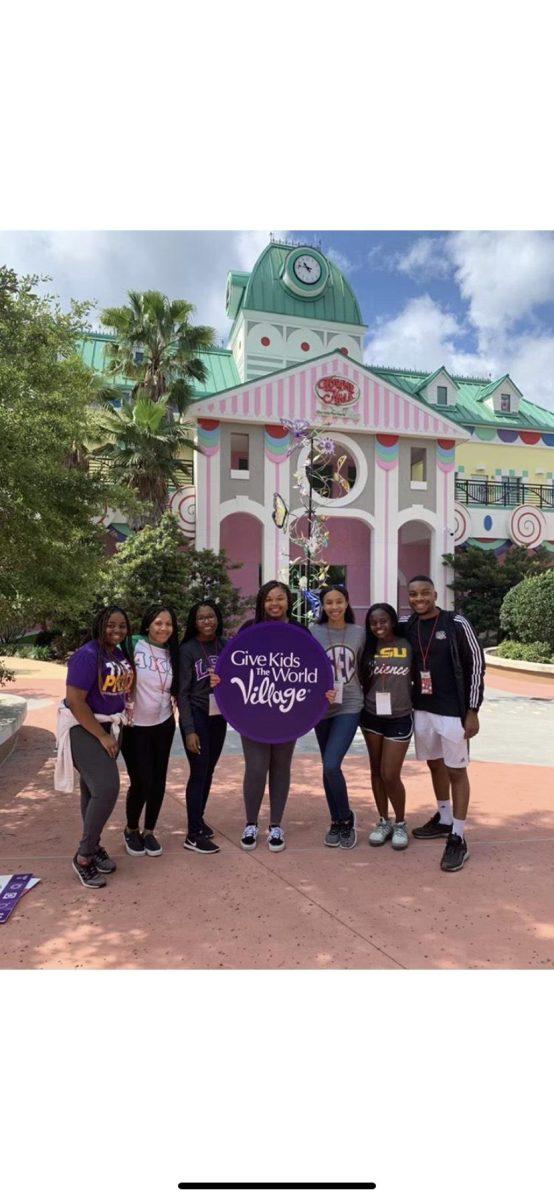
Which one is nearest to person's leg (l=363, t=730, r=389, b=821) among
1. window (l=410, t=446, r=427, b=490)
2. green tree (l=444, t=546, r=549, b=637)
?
green tree (l=444, t=546, r=549, b=637)

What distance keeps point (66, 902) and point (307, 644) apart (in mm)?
2021

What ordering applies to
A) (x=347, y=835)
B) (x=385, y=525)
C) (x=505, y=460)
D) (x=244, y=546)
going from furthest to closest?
(x=505, y=460) → (x=244, y=546) → (x=385, y=525) → (x=347, y=835)

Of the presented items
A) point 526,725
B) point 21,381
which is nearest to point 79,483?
point 21,381

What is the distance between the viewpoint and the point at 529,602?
1667cm

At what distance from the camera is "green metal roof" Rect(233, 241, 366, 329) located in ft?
84.5

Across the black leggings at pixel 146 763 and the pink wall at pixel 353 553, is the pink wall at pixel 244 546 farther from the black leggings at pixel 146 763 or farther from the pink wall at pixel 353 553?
the black leggings at pixel 146 763

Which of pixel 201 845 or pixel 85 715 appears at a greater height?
pixel 85 715

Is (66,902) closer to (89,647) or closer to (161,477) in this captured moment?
(89,647)

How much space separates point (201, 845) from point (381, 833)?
1.21 meters

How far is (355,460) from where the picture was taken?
21078 millimetres

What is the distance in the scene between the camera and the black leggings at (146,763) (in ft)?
13.7

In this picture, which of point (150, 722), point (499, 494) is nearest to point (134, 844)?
point (150, 722)

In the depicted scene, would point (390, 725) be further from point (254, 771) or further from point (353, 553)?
point (353, 553)

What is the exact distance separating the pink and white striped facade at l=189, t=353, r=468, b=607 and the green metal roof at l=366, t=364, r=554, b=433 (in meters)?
7.19
